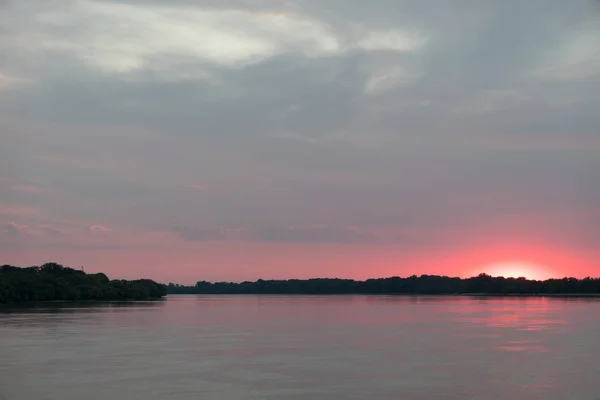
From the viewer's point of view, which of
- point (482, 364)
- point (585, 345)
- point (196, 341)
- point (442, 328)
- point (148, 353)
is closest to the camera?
point (482, 364)

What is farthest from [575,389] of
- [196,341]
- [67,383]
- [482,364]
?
[196,341]

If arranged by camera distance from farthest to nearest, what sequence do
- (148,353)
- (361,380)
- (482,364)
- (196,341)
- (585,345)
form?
(196,341)
(585,345)
(148,353)
(482,364)
(361,380)

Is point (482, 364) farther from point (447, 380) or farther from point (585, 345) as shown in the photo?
point (585, 345)

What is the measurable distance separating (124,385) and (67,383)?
11.5 feet

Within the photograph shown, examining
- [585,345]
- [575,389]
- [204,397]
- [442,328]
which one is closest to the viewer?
[204,397]

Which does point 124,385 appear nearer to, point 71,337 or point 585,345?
point 71,337

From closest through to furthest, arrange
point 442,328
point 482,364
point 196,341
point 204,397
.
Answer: point 204,397
point 482,364
point 196,341
point 442,328

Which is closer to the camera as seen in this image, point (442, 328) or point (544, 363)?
point (544, 363)

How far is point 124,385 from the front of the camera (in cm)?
3888

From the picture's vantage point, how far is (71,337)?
68312mm

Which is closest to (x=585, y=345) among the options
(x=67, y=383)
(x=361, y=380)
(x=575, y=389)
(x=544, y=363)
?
(x=544, y=363)

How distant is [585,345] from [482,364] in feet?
59.9

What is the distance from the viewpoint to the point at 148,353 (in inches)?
2147

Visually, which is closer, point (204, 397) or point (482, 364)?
point (204, 397)
